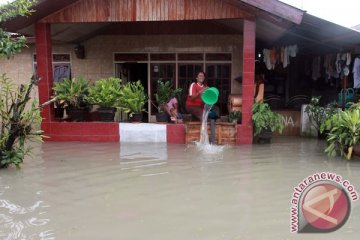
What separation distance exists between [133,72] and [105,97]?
443 centimetres

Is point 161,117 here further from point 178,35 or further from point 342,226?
point 342,226

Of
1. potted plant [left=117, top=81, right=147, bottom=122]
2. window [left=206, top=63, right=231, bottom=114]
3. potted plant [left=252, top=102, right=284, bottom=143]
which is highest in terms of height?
window [left=206, top=63, right=231, bottom=114]

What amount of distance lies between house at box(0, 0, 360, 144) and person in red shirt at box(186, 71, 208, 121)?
478 millimetres

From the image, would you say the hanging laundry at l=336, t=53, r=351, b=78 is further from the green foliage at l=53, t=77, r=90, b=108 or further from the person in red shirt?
the green foliage at l=53, t=77, r=90, b=108

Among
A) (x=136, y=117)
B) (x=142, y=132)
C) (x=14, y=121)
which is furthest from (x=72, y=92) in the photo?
(x=14, y=121)

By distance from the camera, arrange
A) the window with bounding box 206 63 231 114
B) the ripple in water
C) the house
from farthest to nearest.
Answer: the window with bounding box 206 63 231 114 < the house < the ripple in water

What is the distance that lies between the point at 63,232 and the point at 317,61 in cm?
999

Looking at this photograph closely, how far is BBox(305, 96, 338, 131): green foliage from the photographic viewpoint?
9195 millimetres

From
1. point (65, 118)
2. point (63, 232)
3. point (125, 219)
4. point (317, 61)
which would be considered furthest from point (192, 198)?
point (317, 61)

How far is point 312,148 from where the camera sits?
27.5 feet

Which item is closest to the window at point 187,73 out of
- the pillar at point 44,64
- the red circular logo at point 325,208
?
the pillar at point 44,64

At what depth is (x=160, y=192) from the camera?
5.30 meters

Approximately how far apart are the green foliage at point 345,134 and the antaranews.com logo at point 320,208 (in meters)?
2.25

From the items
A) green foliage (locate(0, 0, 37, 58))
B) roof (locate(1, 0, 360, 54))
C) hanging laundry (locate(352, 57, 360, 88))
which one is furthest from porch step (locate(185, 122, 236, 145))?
green foliage (locate(0, 0, 37, 58))
